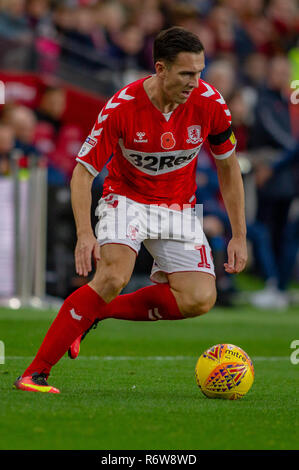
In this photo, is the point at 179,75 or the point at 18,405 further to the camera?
the point at 179,75

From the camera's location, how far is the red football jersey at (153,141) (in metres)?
5.94

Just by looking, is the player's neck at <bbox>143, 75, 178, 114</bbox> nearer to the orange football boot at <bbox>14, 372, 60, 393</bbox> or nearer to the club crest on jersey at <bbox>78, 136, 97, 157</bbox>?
the club crest on jersey at <bbox>78, 136, 97, 157</bbox>

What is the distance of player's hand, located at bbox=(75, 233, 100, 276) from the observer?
534 centimetres

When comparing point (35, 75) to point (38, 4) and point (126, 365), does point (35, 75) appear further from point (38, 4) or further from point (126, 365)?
point (126, 365)

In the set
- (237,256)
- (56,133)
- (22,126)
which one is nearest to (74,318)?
(237,256)

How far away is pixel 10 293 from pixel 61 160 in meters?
2.37

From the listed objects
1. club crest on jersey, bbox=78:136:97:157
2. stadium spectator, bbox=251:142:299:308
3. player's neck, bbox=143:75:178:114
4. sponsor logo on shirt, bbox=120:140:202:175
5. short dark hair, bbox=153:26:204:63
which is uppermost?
stadium spectator, bbox=251:142:299:308

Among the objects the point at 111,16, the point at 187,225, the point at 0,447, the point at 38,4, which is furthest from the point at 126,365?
the point at 111,16

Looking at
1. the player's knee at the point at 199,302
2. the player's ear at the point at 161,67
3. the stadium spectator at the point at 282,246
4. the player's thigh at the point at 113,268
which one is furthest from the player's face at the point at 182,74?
the stadium spectator at the point at 282,246

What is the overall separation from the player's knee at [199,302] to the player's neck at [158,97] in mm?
1214

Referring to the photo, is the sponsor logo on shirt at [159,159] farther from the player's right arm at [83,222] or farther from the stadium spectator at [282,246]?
the stadium spectator at [282,246]

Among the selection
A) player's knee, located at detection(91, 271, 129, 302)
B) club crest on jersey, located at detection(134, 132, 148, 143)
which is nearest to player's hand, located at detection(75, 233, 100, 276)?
player's knee, located at detection(91, 271, 129, 302)

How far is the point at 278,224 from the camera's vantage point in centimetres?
1503

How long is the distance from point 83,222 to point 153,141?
0.88 m
